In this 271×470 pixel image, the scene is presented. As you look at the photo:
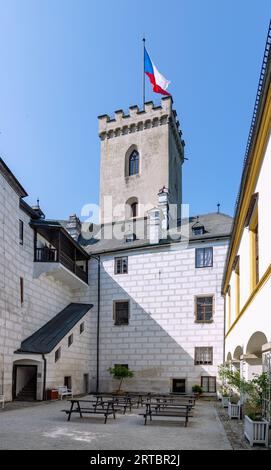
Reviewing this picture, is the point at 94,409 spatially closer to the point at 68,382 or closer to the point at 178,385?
the point at 68,382

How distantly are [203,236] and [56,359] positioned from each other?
990cm

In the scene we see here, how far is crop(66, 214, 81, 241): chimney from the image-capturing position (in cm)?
3253

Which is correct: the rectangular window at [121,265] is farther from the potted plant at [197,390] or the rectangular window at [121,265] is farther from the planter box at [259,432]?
the planter box at [259,432]

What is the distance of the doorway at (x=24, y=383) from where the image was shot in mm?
20797

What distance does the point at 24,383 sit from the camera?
72.8 ft

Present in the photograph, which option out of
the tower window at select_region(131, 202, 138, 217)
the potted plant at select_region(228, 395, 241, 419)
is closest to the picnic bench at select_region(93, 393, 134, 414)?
the potted plant at select_region(228, 395, 241, 419)

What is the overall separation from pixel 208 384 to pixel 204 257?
6.52 meters

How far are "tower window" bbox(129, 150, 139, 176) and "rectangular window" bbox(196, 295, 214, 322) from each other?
16.4 meters

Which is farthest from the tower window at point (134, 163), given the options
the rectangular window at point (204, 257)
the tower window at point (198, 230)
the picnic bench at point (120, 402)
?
the picnic bench at point (120, 402)

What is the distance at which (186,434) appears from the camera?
12.2 metres

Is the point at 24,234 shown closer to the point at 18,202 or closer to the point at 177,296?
the point at 18,202

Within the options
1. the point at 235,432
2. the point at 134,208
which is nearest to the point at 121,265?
→ the point at 134,208

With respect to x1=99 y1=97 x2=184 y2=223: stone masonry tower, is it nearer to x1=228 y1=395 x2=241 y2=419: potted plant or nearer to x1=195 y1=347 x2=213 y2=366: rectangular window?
x1=195 y1=347 x2=213 y2=366: rectangular window

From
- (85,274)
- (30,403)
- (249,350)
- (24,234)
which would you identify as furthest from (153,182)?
(249,350)
